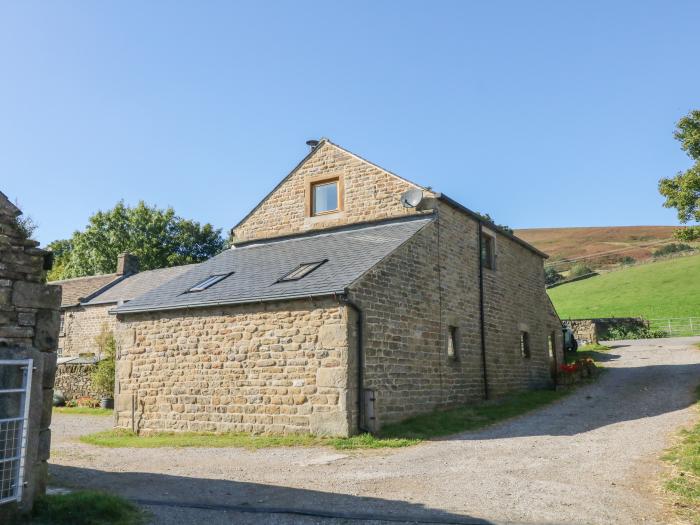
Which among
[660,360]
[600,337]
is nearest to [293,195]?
[660,360]

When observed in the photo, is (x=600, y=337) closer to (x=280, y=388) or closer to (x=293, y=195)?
(x=293, y=195)

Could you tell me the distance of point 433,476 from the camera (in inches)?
316

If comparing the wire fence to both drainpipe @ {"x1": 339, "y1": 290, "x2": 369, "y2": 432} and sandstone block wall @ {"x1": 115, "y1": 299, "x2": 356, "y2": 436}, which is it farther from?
sandstone block wall @ {"x1": 115, "y1": 299, "x2": 356, "y2": 436}

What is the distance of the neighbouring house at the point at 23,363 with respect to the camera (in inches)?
239

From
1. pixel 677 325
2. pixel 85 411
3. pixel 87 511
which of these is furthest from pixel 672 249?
pixel 87 511

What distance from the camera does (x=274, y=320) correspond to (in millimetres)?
12648

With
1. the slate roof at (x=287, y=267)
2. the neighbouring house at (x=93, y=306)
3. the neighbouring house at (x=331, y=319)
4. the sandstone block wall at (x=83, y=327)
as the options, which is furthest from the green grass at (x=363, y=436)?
the sandstone block wall at (x=83, y=327)

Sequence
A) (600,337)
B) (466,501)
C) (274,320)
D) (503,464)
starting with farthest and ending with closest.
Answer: (600,337), (274,320), (503,464), (466,501)

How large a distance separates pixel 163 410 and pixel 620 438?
10143 mm

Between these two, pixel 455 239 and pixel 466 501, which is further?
pixel 455 239

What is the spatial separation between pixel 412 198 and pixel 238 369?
250 inches

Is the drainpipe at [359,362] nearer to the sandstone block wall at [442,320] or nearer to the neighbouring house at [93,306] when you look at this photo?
the sandstone block wall at [442,320]

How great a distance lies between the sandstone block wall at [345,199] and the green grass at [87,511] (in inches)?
431

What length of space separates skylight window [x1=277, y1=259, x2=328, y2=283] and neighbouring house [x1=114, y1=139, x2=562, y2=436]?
7 cm
